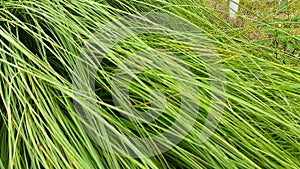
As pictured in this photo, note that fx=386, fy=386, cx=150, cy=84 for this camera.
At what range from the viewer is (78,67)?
2.68 feet

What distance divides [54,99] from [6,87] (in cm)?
10

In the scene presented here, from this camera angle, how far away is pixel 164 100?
0.78 m

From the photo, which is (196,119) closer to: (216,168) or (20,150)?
(216,168)

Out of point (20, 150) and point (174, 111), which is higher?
point (174, 111)

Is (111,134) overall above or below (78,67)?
below

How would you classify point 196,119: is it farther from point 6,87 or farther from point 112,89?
point 6,87

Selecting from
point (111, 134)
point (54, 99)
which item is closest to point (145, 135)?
point (111, 134)

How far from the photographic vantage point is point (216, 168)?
0.73 meters

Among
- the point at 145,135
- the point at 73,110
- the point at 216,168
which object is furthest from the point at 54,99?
the point at 216,168

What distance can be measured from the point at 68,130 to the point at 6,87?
149 mm

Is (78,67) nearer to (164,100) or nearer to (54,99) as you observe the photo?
(54,99)

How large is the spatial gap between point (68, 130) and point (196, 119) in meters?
0.26

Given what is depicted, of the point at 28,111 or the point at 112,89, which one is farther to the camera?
the point at 112,89

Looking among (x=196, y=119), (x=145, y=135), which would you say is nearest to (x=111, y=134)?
(x=145, y=135)
